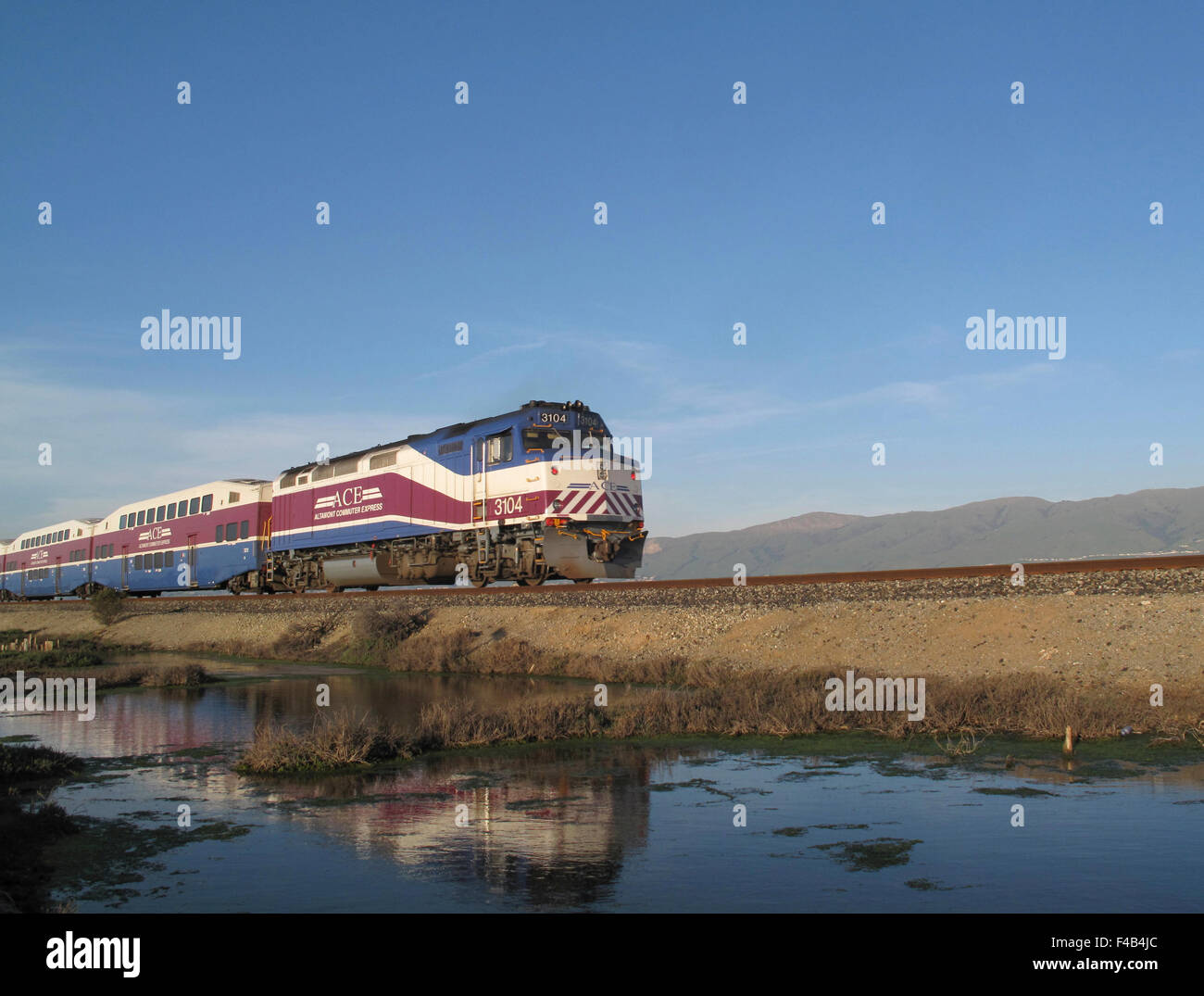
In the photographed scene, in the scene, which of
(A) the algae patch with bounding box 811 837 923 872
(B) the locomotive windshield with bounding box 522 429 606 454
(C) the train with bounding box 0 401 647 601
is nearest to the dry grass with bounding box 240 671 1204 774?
(A) the algae patch with bounding box 811 837 923 872

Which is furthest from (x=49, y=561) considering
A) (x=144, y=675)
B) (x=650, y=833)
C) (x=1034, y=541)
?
(x=1034, y=541)

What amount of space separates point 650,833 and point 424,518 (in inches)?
932

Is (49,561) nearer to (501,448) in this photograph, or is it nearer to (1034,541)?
(501,448)

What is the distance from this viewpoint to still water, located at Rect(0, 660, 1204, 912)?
24.9 ft

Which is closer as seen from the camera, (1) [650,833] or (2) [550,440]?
(1) [650,833]

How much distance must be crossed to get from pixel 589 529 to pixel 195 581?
2785cm

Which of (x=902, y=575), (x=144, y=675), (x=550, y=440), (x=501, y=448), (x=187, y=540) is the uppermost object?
(x=550, y=440)

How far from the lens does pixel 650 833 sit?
9641 mm

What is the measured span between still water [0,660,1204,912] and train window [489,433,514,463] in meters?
14.7

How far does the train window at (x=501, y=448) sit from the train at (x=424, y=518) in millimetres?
52

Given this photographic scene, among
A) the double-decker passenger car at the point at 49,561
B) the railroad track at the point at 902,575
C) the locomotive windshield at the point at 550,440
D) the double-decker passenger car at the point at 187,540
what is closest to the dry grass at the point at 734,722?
the railroad track at the point at 902,575

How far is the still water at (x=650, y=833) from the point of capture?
7602mm
